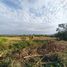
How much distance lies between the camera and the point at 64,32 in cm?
2192

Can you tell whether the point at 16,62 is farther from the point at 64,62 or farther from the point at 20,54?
the point at 64,62

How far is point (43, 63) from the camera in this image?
9.58m

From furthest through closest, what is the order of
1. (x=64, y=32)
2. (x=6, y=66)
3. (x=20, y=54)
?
1. (x=64, y=32)
2. (x=20, y=54)
3. (x=6, y=66)

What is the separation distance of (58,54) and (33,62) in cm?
136

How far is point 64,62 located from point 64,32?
12.9m

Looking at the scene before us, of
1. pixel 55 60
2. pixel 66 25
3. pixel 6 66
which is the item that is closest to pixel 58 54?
pixel 55 60

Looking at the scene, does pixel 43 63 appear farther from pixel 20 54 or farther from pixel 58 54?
pixel 20 54

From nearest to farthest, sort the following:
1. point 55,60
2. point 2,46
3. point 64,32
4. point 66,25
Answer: point 55,60, point 2,46, point 64,32, point 66,25

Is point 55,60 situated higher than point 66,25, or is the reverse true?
point 66,25

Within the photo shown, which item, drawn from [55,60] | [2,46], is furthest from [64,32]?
[55,60]

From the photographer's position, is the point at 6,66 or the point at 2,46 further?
the point at 2,46

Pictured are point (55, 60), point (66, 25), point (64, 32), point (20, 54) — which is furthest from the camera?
point (66, 25)

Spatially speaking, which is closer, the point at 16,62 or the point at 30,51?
the point at 16,62

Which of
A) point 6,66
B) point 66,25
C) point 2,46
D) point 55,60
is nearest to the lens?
point 6,66
